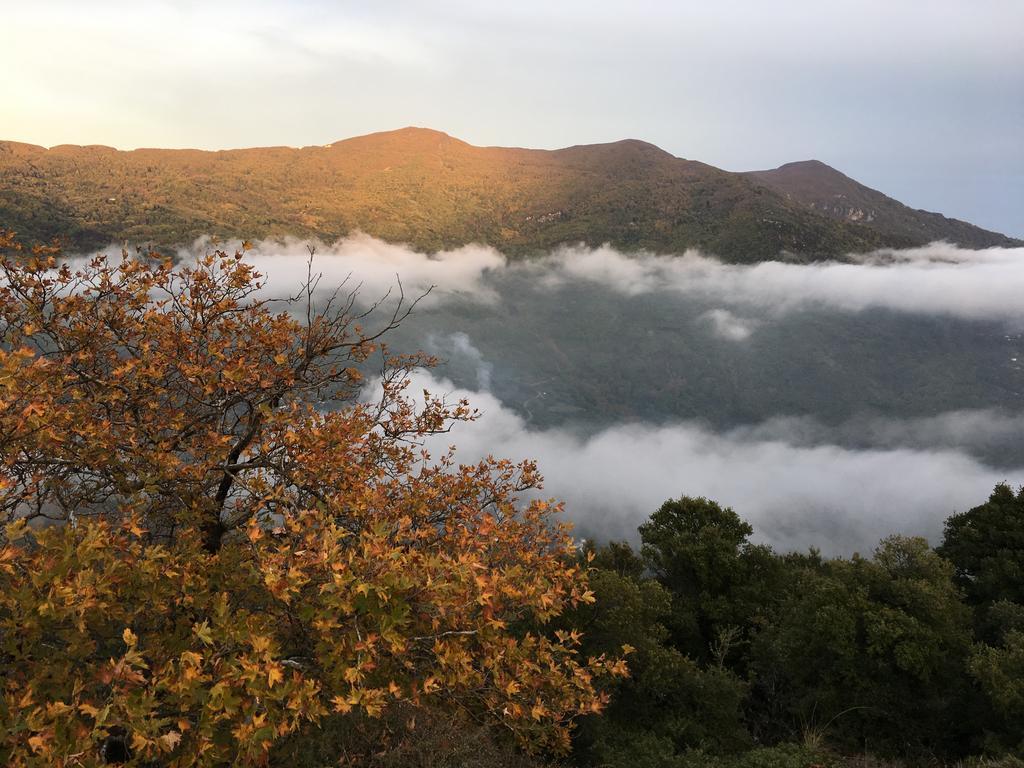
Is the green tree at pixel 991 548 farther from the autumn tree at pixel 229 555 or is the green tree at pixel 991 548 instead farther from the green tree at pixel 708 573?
the autumn tree at pixel 229 555

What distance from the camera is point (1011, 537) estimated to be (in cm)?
3381

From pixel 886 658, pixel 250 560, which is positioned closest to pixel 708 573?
pixel 886 658

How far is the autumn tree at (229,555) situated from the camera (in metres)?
5.02

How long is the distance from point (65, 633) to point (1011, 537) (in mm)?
45080

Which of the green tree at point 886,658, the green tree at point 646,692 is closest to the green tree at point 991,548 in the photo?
the green tree at point 886,658

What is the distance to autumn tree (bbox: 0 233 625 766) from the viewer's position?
5.02 m

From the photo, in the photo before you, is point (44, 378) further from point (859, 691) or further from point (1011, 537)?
point (1011, 537)

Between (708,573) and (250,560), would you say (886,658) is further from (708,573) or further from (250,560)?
(250,560)

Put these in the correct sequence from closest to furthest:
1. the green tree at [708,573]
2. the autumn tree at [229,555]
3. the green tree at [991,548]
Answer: the autumn tree at [229,555] → the green tree at [991,548] → the green tree at [708,573]

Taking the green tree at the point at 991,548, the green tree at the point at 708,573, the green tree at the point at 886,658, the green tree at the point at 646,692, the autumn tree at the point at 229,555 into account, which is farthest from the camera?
the green tree at the point at 708,573

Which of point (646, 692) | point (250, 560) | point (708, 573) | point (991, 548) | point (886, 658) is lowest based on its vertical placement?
point (708, 573)

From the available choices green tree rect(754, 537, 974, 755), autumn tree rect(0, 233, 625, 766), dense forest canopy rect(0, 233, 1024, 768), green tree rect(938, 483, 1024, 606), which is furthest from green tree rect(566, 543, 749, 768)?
green tree rect(938, 483, 1024, 606)

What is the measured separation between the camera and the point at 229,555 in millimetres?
7637

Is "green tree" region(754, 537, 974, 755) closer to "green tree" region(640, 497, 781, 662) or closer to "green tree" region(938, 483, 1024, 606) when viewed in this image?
"green tree" region(938, 483, 1024, 606)
